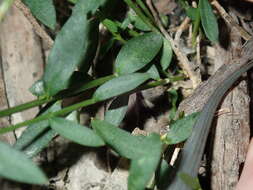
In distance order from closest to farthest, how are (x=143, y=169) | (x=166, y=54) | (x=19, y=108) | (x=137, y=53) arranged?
(x=143, y=169), (x=19, y=108), (x=137, y=53), (x=166, y=54)

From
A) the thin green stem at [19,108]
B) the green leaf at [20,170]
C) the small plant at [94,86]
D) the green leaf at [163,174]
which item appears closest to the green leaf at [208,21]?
the small plant at [94,86]

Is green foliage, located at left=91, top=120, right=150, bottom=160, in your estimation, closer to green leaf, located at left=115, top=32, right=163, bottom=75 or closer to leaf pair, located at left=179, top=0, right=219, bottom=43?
green leaf, located at left=115, top=32, right=163, bottom=75

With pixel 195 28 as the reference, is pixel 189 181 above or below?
below

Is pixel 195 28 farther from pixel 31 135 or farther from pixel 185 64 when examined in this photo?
pixel 31 135

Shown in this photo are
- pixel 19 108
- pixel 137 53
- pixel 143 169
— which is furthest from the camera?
pixel 137 53

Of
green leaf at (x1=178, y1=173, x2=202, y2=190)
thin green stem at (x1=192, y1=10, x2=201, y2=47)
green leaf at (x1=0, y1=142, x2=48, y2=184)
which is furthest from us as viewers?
thin green stem at (x1=192, y1=10, x2=201, y2=47)

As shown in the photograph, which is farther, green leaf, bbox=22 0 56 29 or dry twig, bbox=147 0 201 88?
dry twig, bbox=147 0 201 88

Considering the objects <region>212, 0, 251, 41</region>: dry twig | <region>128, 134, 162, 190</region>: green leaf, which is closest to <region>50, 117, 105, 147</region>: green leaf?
<region>128, 134, 162, 190</region>: green leaf

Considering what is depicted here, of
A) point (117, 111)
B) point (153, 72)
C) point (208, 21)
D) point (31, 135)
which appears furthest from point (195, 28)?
point (31, 135)
